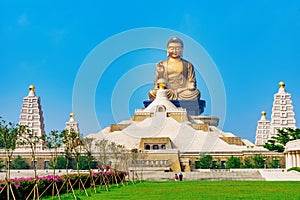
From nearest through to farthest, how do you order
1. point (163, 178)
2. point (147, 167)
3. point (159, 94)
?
point (163, 178) → point (147, 167) → point (159, 94)

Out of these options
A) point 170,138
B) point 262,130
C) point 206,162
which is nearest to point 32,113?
point 170,138

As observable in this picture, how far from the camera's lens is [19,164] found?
4703cm

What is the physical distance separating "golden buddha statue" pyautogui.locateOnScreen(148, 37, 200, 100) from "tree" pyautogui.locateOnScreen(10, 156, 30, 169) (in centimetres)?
2296

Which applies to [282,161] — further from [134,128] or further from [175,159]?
[134,128]

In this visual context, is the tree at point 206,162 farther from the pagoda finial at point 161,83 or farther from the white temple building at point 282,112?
the pagoda finial at point 161,83

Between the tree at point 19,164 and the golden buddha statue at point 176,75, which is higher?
the golden buddha statue at point 176,75

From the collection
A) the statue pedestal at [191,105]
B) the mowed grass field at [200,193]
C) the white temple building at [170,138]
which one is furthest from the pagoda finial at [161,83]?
the mowed grass field at [200,193]

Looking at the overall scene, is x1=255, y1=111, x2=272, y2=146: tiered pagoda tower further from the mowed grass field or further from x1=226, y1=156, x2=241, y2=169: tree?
the mowed grass field

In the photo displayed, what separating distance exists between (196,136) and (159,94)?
13.9m

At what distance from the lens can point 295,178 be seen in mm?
30922

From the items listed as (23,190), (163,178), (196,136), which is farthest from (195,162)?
(23,190)

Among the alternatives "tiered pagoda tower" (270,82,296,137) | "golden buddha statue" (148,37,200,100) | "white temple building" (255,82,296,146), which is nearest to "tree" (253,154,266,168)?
"white temple building" (255,82,296,146)

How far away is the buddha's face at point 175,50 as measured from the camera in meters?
67.8

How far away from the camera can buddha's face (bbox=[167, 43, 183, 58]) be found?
222ft
